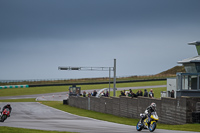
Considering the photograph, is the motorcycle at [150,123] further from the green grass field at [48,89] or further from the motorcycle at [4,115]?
the green grass field at [48,89]

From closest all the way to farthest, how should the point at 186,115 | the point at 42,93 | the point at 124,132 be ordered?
the point at 124,132
the point at 186,115
the point at 42,93

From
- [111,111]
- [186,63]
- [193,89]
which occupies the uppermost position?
[186,63]

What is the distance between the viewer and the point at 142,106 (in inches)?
1273

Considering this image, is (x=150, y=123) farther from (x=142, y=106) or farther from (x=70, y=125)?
(x=142, y=106)

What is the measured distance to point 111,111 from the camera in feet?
132

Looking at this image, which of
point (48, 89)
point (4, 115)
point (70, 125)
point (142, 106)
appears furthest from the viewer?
point (48, 89)

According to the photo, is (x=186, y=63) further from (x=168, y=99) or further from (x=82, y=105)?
(x=82, y=105)

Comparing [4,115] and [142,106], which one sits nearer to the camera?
[4,115]

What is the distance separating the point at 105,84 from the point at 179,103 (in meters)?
70.3

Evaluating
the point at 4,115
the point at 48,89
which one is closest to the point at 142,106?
the point at 4,115

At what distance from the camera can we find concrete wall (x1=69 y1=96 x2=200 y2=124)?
25.1m

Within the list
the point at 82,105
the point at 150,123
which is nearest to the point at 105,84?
the point at 82,105

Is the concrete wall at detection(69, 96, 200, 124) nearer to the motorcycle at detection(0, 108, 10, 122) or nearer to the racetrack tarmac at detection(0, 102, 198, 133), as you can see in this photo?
the racetrack tarmac at detection(0, 102, 198, 133)

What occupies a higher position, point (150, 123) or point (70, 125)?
point (150, 123)
